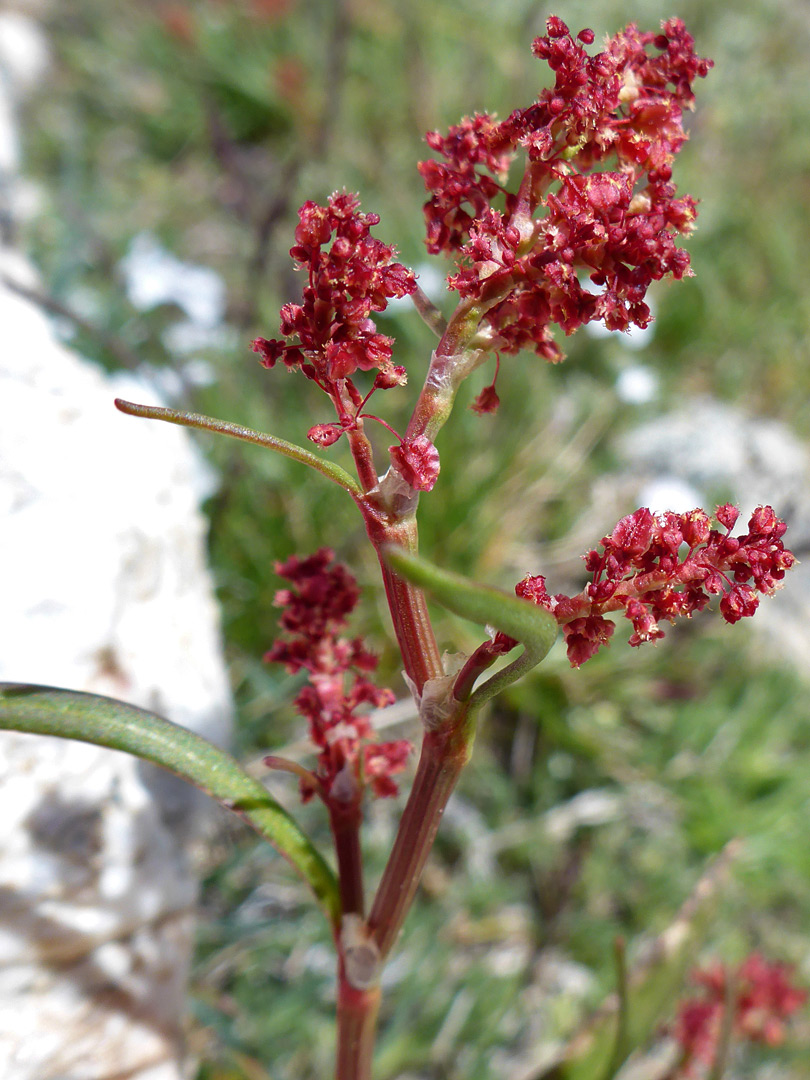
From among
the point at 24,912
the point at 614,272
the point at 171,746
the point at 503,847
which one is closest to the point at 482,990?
the point at 503,847

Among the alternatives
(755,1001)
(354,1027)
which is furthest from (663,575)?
(755,1001)

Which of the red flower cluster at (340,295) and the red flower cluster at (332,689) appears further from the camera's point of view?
the red flower cluster at (332,689)

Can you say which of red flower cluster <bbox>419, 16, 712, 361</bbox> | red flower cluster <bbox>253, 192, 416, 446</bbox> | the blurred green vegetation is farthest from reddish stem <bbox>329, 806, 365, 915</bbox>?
the blurred green vegetation

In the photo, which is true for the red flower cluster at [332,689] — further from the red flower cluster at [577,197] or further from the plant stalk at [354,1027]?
the red flower cluster at [577,197]

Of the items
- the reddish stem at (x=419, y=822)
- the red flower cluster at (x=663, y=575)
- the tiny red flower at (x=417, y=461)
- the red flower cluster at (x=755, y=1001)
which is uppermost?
the tiny red flower at (x=417, y=461)

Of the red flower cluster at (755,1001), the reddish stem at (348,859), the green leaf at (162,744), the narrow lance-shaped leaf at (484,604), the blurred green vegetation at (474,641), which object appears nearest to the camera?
the narrow lance-shaped leaf at (484,604)

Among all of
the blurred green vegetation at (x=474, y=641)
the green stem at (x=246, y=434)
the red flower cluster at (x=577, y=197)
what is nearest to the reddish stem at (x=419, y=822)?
the green stem at (x=246, y=434)

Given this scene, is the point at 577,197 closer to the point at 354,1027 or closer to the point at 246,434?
the point at 246,434

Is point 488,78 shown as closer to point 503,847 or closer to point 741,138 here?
point 741,138
